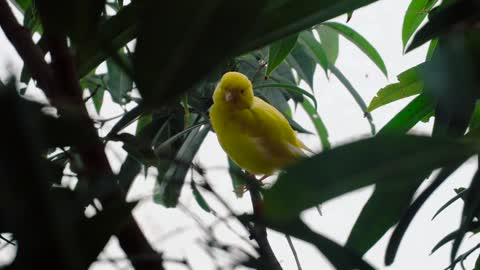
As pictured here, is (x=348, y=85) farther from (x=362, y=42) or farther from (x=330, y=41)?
(x=330, y=41)

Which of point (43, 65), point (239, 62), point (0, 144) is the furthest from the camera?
point (239, 62)

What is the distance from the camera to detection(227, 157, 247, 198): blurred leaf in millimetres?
401

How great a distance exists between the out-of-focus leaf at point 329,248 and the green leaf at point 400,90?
77cm

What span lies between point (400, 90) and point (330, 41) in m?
1.14

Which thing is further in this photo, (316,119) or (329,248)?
(316,119)

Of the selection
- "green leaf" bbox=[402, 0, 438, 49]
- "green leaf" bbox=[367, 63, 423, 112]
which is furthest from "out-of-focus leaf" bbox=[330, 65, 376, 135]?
"green leaf" bbox=[367, 63, 423, 112]

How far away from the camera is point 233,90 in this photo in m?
1.90

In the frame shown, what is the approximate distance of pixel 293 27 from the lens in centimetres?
50

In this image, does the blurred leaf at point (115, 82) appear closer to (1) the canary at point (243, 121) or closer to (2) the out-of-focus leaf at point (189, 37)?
(1) the canary at point (243, 121)

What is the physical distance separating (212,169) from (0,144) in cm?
19

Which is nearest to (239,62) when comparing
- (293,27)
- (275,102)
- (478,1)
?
(275,102)

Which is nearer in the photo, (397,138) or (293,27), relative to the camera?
(397,138)

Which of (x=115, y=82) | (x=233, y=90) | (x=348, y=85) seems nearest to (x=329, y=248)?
(x=115, y=82)

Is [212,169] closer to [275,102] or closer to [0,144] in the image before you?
[0,144]
